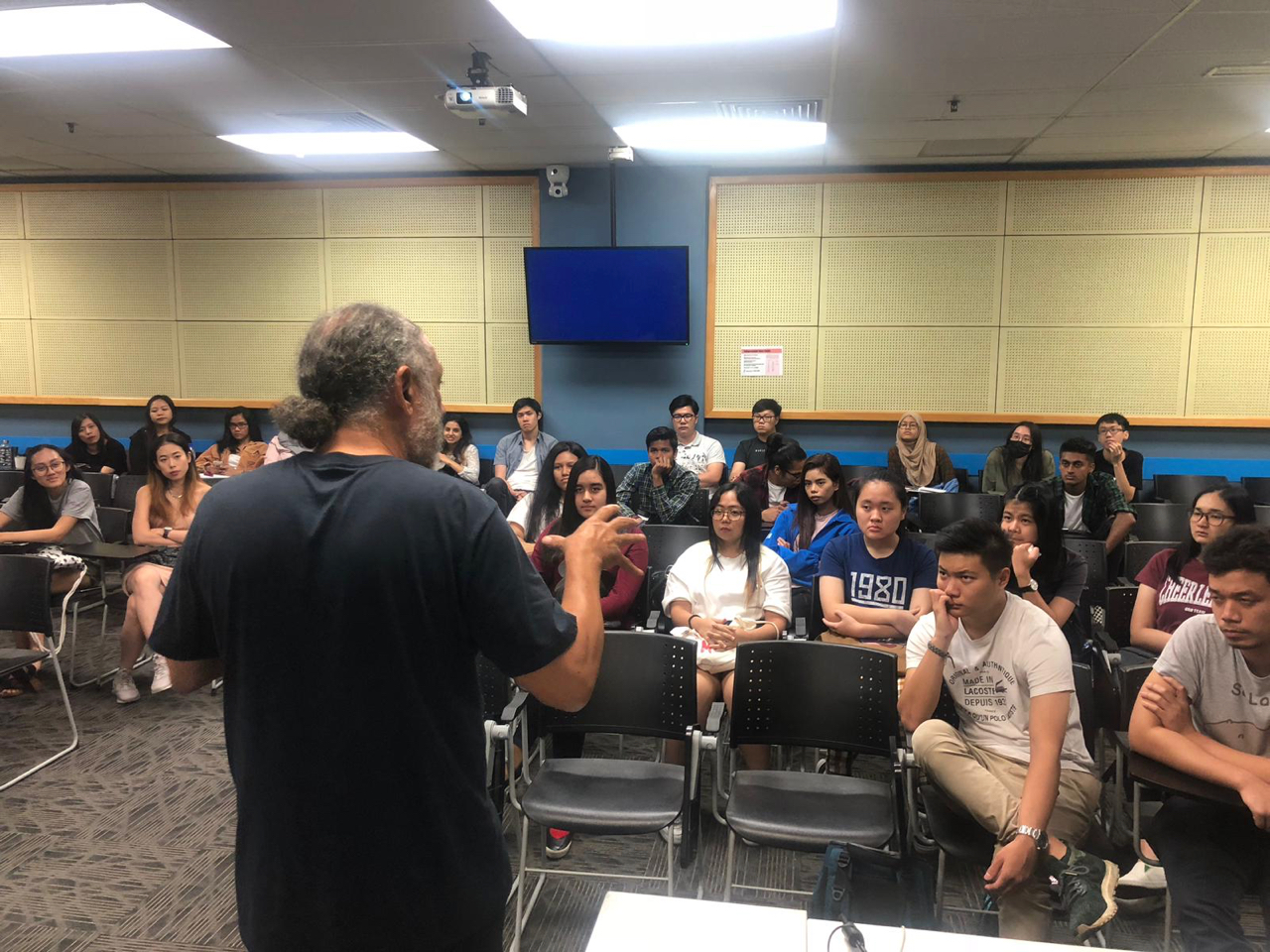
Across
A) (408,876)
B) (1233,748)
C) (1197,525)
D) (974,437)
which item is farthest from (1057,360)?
(408,876)

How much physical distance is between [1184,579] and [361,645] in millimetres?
3435

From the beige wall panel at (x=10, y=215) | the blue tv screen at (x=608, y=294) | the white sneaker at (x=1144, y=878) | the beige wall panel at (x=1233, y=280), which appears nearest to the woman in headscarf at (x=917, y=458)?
the blue tv screen at (x=608, y=294)

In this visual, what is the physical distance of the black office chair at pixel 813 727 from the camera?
96.6 inches

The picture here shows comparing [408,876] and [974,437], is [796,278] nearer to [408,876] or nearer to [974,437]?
[974,437]

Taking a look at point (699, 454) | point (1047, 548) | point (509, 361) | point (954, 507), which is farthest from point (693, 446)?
point (1047, 548)

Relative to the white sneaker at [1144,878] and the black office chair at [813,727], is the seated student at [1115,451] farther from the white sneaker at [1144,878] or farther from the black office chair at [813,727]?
the black office chair at [813,727]

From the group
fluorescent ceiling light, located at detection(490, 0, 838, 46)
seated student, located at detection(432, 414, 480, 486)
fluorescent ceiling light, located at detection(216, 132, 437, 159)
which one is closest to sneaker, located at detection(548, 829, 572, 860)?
fluorescent ceiling light, located at detection(490, 0, 838, 46)

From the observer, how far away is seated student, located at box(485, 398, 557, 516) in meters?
6.77

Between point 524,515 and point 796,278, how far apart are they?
3.44 meters

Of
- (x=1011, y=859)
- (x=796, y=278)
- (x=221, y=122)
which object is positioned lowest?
(x=1011, y=859)

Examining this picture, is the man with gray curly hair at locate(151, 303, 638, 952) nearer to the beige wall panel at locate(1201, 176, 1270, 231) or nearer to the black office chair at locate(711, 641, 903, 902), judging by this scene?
the black office chair at locate(711, 641, 903, 902)

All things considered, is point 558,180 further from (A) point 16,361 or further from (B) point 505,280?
(A) point 16,361

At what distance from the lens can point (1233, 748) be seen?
206cm

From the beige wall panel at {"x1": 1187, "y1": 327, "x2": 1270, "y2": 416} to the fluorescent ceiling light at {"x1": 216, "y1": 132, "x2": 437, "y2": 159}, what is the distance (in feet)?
20.4
